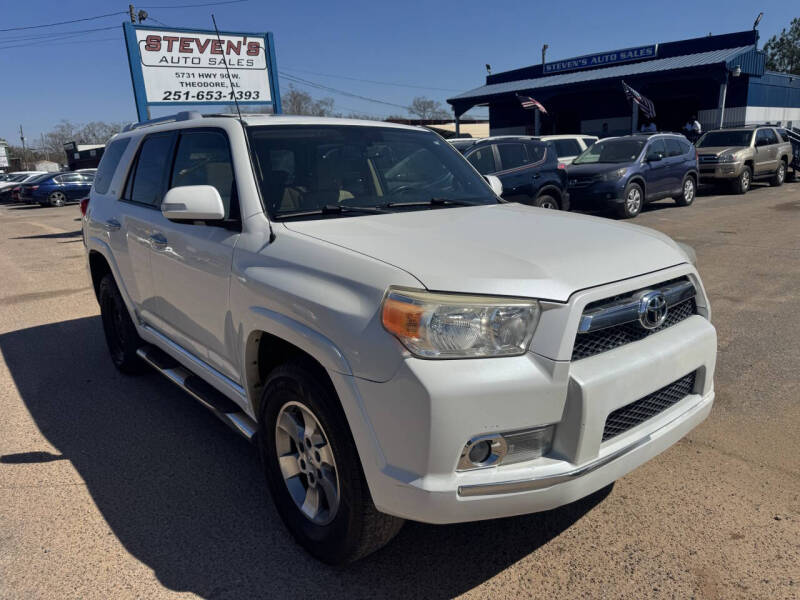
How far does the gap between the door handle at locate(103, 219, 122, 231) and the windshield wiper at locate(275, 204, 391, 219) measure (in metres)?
1.94

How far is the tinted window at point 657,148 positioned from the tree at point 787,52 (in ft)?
181

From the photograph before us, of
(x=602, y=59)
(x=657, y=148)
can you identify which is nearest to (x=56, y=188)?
(x=657, y=148)

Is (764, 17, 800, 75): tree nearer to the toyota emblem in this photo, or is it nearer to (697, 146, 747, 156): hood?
(697, 146, 747, 156): hood

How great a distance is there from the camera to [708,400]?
2715mm

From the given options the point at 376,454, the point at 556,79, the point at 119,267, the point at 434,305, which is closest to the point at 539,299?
the point at 434,305

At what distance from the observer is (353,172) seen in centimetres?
340

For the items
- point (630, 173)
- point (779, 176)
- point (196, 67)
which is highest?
point (196, 67)

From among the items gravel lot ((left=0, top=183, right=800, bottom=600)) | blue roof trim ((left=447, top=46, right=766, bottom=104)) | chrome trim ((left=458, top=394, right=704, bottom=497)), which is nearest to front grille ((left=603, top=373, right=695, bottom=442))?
chrome trim ((left=458, top=394, right=704, bottom=497))

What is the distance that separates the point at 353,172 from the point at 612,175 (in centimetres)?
1062

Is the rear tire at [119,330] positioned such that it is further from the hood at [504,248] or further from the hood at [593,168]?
the hood at [593,168]

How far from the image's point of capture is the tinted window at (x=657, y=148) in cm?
1368

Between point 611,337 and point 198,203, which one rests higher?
point 198,203

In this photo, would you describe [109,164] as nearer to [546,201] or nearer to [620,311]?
[620,311]

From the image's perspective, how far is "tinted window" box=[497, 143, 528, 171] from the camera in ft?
37.6
